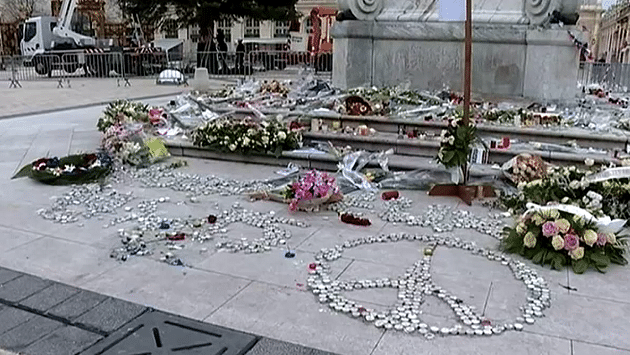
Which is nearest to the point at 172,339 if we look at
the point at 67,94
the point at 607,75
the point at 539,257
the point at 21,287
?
the point at 21,287

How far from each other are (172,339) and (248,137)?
4183 mm

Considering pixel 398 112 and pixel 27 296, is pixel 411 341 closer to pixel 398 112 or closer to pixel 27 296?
pixel 27 296

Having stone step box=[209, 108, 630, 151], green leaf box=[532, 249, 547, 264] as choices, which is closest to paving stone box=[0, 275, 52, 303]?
green leaf box=[532, 249, 547, 264]

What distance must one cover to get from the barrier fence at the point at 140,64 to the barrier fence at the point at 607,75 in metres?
11.3

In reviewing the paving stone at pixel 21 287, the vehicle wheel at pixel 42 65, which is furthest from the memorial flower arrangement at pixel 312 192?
the vehicle wheel at pixel 42 65

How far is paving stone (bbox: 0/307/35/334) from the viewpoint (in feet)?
9.77

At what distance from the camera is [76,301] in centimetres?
325

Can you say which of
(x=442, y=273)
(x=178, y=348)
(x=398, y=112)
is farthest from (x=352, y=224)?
(x=398, y=112)

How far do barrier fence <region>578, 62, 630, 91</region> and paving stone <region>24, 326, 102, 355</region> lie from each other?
12.0 m

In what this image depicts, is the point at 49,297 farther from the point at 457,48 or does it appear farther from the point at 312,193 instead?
the point at 457,48

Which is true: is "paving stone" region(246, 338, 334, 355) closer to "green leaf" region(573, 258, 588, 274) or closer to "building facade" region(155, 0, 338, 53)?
"green leaf" region(573, 258, 588, 274)

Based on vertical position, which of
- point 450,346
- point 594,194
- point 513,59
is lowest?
point 450,346

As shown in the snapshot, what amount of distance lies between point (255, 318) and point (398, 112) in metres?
5.20

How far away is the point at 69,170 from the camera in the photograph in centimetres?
606
